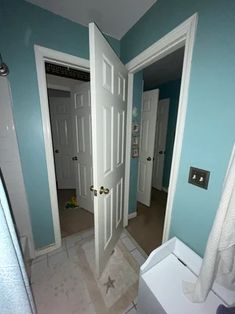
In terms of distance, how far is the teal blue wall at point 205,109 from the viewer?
0.70 meters

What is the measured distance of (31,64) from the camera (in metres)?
1.14

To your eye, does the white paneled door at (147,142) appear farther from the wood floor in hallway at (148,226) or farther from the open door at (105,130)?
the open door at (105,130)

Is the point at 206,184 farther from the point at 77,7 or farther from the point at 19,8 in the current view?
the point at 19,8

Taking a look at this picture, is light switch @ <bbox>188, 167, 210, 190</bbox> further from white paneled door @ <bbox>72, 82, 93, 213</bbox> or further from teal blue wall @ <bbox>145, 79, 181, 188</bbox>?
teal blue wall @ <bbox>145, 79, 181, 188</bbox>

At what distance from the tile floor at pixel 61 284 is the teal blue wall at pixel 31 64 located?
0.29 m

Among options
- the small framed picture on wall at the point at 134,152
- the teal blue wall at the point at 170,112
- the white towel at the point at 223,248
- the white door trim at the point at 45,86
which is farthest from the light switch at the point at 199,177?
the teal blue wall at the point at 170,112

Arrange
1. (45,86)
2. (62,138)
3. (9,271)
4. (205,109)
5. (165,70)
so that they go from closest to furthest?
1. (9,271)
2. (205,109)
3. (45,86)
4. (165,70)
5. (62,138)

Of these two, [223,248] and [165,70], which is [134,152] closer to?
[223,248]

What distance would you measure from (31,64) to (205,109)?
1.38 m

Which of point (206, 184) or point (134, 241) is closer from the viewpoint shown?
point (206, 184)

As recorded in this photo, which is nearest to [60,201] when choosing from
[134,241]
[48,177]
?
[48,177]

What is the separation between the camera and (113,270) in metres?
1.34

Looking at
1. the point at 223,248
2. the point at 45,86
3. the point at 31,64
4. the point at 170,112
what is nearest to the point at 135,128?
the point at 45,86

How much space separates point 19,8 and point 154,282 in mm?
2140
